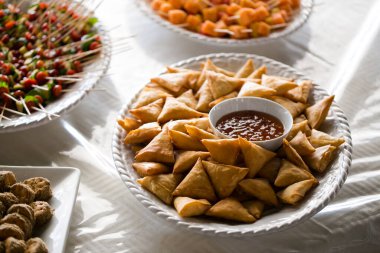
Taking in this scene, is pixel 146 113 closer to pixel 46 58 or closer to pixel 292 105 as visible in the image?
pixel 292 105

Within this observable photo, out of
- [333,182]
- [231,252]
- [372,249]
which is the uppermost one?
[333,182]

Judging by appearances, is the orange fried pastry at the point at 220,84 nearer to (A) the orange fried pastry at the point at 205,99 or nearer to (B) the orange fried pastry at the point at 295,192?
(A) the orange fried pastry at the point at 205,99

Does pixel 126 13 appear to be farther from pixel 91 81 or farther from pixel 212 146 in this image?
pixel 212 146

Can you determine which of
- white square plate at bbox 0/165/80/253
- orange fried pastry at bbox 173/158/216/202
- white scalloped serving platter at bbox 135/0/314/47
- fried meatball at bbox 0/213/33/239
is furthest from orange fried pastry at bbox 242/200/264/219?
white scalloped serving platter at bbox 135/0/314/47

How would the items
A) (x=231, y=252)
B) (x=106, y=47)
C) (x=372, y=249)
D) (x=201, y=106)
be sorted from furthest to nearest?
1. (x=106, y=47)
2. (x=201, y=106)
3. (x=372, y=249)
4. (x=231, y=252)

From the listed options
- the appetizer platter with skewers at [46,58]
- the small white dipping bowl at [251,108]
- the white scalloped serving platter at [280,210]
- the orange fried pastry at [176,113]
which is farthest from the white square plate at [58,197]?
the small white dipping bowl at [251,108]

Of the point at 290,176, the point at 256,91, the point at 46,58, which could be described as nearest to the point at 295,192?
the point at 290,176

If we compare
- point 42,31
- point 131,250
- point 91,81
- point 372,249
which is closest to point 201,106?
point 91,81
